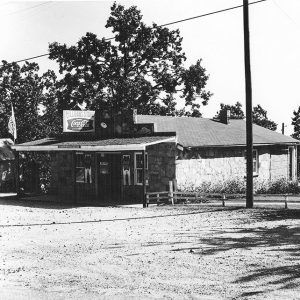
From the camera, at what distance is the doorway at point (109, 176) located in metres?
23.7

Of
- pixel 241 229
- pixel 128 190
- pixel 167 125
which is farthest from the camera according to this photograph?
pixel 167 125

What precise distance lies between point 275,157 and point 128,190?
37.8 ft

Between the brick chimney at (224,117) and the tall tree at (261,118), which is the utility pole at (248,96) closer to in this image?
the brick chimney at (224,117)

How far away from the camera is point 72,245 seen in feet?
39.8

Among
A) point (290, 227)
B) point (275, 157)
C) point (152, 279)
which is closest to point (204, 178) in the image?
point (275, 157)

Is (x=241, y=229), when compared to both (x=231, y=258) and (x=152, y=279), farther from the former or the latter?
(x=152, y=279)

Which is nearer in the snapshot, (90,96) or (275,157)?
(275,157)

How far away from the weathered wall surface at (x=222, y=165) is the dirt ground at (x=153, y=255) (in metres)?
5.31

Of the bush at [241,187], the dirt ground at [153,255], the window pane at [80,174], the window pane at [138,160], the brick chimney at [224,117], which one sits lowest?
the dirt ground at [153,255]

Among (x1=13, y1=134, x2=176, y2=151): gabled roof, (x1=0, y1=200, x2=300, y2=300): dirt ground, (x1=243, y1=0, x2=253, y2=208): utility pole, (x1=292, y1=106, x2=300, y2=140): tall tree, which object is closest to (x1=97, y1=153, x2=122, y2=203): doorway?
(x1=13, y1=134, x2=176, y2=151): gabled roof

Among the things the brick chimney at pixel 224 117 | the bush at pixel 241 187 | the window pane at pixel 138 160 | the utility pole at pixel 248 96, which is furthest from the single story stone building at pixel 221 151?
the utility pole at pixel 248 96

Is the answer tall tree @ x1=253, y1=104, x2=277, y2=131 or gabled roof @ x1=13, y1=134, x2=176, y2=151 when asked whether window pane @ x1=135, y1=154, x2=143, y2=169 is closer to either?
gabled roof @ x1=13, y1=134, x2=176, y2=151

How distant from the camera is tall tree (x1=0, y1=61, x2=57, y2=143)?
3753 centimetres

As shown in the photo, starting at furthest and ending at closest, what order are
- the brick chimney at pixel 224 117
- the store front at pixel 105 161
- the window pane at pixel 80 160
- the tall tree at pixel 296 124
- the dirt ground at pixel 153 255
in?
A: the tall tree at pixel 296 124, the brick chimney at pixel 224 117, the window pane at pixel 80 160, the store front at pixel 105 161, the dirt ground at pixel 153 255
